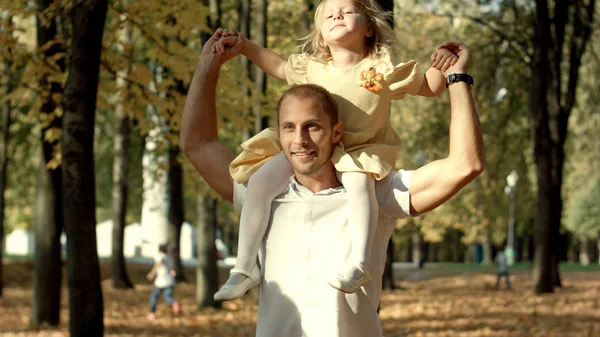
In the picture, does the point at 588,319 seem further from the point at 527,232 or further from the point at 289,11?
the point at 527,232

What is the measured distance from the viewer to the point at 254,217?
317 centimetres

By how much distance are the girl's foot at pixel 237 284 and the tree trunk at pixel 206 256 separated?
13480mm

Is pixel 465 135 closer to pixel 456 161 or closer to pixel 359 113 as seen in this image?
pixel 456 161

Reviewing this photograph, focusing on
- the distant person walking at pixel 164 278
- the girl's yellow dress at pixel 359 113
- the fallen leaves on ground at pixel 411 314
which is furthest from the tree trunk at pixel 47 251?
the girl's yellow dress at pixel 359 113

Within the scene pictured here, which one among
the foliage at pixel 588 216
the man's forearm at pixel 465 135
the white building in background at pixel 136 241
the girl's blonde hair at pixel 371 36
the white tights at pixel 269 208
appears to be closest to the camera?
the man's forearm at pixel 465 135

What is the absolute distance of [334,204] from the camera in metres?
3.14

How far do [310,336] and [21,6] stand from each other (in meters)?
8.19

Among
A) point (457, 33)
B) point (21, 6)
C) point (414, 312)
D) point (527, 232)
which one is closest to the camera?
point (21, 6)

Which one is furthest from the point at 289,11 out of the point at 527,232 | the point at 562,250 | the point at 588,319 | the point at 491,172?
the point at 562,250

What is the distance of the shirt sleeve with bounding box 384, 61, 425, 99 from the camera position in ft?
10.8

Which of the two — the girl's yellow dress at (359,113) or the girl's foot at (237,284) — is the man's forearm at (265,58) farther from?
the girl's foot at (237,284)

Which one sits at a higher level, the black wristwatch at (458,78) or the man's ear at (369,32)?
the man's ear at (369,32)

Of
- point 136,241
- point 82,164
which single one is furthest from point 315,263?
point 136,241

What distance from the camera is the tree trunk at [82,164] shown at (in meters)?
8.21
